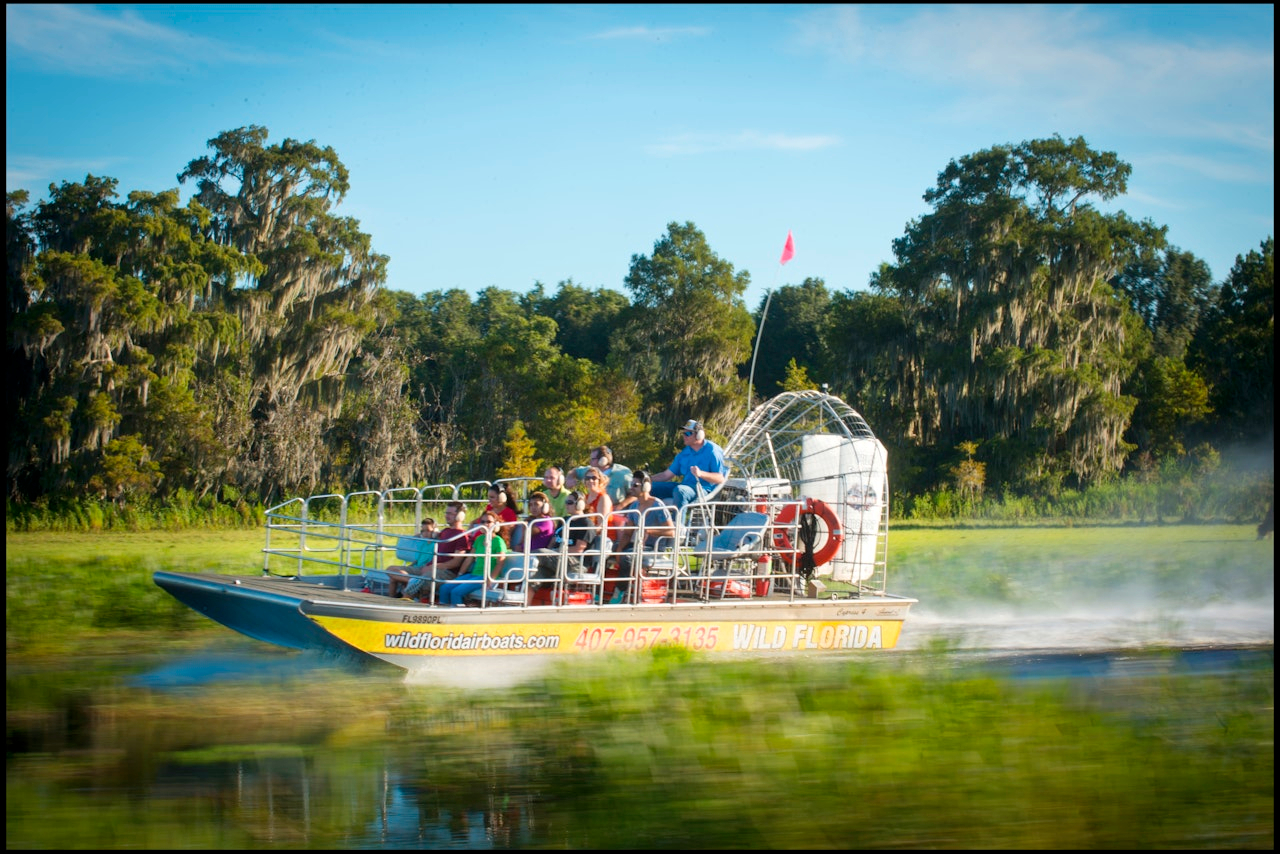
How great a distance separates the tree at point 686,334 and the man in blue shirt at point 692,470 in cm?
2845

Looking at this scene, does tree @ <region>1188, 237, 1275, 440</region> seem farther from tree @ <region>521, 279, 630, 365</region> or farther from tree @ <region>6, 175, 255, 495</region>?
tree @ <region>6, 175, 255, 495</region>

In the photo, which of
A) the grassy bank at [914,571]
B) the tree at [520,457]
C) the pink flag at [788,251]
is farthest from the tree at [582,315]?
the pink flag at [788,251]

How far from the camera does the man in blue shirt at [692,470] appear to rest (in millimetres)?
12820

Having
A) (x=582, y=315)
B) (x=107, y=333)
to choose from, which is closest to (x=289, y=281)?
(x=107, y=333)

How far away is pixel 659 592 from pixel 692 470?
1.37 meters

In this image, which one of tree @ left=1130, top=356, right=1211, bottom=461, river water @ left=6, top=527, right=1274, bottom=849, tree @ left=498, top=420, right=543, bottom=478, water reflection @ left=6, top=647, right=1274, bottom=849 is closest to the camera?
water reflection @ left=6, top=647, right=1274, bottom=849

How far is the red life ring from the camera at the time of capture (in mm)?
13719

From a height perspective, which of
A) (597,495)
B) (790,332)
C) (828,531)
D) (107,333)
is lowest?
(828,531)

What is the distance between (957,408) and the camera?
43438mm

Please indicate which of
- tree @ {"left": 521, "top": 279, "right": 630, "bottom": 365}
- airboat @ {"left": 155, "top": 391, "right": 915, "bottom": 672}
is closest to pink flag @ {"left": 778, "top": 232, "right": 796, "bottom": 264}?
airboat @ {"left": 155, "top": 391, "right": 915, "bottom": 672}

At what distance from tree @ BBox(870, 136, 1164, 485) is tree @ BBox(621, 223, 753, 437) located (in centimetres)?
656

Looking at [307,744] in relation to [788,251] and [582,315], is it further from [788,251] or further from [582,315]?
[582,315]

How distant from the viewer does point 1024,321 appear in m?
42.8

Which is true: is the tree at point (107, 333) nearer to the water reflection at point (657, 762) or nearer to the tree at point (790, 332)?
the water reflection at point (657, 762)
